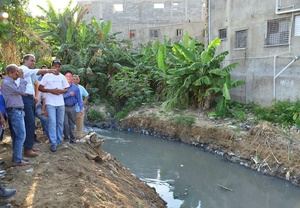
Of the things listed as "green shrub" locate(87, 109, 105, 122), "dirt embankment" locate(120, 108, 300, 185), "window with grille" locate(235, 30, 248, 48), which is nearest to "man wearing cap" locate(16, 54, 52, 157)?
"dirt embankment" locate(120, 108, 300, 185)

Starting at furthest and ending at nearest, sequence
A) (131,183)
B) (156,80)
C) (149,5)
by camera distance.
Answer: (149,5) < (156,80) < (131,183)

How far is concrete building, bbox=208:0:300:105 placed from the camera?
1312 cm

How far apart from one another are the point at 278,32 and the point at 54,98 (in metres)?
9.63

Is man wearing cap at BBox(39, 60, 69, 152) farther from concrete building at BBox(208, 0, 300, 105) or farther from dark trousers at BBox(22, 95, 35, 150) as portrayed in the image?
concrete building at BBox(208, 0, 300, 105)

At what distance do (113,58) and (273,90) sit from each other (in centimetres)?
1013

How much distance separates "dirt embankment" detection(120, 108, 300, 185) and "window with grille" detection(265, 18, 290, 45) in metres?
3.37

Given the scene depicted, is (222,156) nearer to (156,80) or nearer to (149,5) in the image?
(156,80)

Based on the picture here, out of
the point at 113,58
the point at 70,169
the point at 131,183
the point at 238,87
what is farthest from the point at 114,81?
the point at 70,169

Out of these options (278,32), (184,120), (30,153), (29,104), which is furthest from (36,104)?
(278,32)

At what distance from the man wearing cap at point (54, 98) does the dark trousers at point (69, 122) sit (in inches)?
21.8

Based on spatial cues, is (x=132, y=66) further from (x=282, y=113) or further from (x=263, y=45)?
(x=282, y=113)

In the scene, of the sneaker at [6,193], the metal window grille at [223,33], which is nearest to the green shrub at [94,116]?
the metal window grille at [223,33]

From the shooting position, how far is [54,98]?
285 inches

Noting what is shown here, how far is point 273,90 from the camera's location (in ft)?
45.2
